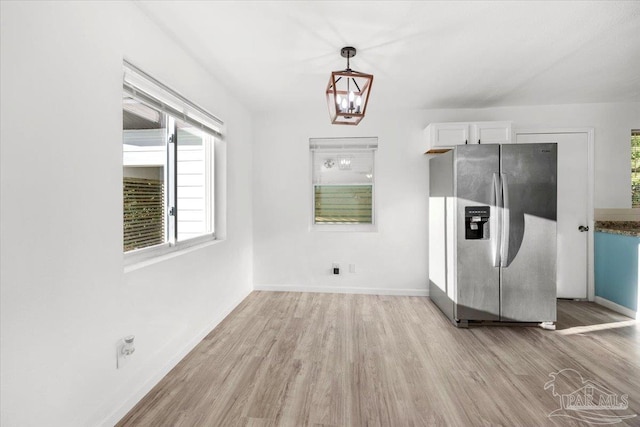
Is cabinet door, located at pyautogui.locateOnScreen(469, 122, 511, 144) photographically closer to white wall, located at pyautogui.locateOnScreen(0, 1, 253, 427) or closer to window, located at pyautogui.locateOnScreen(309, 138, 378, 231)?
window, located at pyautogui.locateOnScreen(309, 138, 378, 231)

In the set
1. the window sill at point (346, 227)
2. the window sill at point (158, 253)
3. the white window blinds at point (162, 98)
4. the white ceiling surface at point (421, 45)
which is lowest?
the window sill at point (158, 253)

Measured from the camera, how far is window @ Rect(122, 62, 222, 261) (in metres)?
2.12

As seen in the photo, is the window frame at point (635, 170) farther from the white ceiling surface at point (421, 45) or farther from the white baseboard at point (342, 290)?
the white baseboard at point (342, 290)

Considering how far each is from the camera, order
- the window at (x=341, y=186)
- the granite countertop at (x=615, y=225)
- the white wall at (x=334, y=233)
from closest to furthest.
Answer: the granite countertop at (x=615, y=225) → the white wall at (x=334, y=233) → the window at (x=341, y=186)

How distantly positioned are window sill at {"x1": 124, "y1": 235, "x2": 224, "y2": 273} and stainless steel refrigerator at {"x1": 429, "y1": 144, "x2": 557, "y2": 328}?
2.56 meters

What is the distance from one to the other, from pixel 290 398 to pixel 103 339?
3.76 ft

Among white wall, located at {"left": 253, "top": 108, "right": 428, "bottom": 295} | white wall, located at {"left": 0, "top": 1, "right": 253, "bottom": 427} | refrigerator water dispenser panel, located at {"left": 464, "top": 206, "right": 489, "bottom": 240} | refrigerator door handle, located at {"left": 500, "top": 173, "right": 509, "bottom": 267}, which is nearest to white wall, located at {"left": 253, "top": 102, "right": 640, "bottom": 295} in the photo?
white wall, located at {"left": 253, "top": 108, "right": 428, "bottom": 295}

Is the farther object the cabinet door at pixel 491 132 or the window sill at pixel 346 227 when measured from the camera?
the window sill at pixel 346 227

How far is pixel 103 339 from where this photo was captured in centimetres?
173

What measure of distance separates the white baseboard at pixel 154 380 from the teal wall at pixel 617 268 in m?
4.46

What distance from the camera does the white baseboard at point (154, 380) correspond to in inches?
70.7

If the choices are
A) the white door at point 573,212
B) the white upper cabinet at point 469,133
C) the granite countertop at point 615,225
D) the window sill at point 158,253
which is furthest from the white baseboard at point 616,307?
the window sill at point 158,253

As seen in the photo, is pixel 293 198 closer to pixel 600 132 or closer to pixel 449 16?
pixel 449 16

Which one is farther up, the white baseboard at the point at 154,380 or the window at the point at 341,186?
the window at the point at 341,186
